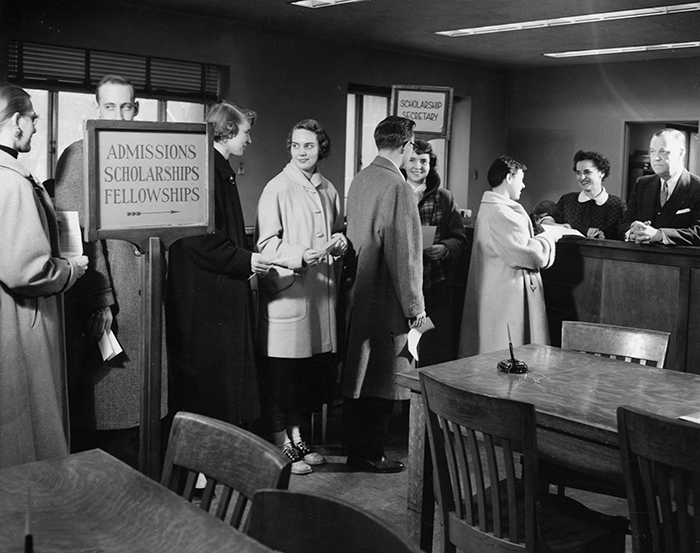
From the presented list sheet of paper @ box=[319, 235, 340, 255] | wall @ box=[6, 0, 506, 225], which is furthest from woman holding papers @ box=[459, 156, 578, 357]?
wall @ box=[6, 0, 506, 225]

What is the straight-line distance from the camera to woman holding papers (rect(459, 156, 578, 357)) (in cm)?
418

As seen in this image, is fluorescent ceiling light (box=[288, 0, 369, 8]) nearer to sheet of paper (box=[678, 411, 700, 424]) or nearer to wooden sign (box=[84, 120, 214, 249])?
wooden sign (box=[84, 120, 214, 249])

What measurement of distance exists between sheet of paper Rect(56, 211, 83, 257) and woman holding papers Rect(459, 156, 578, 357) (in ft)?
7.08

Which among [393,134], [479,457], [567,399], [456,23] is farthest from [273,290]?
[456,23]

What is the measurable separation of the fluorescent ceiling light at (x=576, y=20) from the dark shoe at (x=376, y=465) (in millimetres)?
4963

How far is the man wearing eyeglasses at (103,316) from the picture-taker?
3.04 m

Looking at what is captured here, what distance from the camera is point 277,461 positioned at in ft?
5.08

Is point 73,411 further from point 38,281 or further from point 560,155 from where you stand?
point 560,155

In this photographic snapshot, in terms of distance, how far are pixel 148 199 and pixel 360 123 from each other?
7.30 metres

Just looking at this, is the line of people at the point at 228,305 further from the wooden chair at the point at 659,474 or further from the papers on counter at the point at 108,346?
the wooden chair at the point at 659,474

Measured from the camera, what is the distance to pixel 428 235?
430 cm

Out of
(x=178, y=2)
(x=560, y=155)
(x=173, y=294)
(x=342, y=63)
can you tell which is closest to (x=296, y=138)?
(x=173, y=294)

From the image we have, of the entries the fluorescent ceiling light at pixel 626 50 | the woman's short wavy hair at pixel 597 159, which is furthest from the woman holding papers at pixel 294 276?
the fluorescent ceiling light at pixel 626 50

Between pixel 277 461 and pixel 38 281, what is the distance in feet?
4.52
